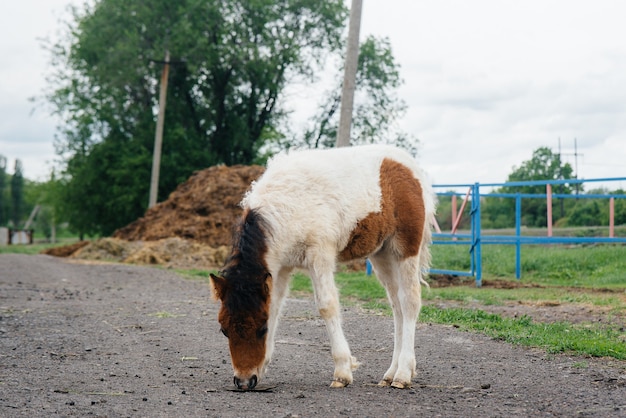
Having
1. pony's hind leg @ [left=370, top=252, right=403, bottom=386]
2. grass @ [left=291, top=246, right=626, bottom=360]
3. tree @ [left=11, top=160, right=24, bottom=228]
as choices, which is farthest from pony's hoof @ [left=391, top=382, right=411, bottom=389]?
tree @ [left=11, top=160, right=24, bottom=228]

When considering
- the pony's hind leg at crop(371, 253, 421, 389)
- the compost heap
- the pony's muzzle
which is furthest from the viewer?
the compost heap

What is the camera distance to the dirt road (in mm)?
4949

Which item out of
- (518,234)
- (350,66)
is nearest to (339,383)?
(518,234)

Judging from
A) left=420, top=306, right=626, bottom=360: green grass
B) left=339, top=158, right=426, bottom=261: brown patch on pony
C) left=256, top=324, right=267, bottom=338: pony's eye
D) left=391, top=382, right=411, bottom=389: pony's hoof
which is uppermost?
left=339, top=158, right=426, bottom=261: brown patch on pony

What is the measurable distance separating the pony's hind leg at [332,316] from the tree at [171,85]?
2954 centimetres

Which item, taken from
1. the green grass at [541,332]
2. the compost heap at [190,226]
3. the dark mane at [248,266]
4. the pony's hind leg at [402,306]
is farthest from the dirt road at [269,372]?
the compost heap at [190,226]

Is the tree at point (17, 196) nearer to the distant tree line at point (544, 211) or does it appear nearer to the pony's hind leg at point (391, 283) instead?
the distant tree line at point (544, 211)

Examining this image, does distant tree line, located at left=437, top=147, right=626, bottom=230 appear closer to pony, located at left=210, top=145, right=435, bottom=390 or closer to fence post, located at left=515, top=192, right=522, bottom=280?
fence post, located at left=515, top=192, right=522, bottom=280

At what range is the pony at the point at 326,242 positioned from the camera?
558cm

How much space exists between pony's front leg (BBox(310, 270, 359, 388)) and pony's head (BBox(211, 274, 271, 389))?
20.9 inches

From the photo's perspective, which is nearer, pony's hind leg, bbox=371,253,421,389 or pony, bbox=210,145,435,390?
pony, bbox=210,145,435,390

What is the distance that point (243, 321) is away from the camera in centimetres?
553

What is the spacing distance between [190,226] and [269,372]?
750 inches

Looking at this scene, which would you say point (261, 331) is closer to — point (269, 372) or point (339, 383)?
point (339, 383)
